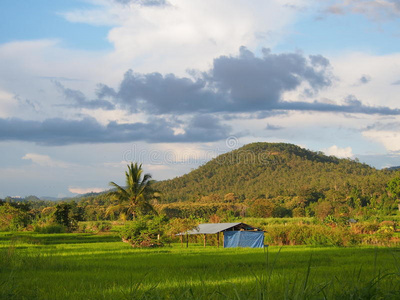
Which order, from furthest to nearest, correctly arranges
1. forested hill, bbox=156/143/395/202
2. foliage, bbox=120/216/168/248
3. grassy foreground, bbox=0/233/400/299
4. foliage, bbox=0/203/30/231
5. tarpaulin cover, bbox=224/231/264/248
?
forested hill, bbox=156/143/395/202 → foliage, bbox=0/203/30/231 → tarpaulin cover, bbox=224/231/264/248 → foliage, bbox=120/216/168/248 → grassy foreground, bbox=0/233/400/299

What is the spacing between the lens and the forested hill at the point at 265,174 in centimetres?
10131

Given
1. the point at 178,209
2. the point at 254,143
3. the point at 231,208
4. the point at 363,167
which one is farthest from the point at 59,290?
the point at 254,143

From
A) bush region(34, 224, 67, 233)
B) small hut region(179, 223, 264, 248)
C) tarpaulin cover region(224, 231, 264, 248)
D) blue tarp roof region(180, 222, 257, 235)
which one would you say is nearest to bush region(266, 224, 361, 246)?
blue tarp roof region(180, 222, 257, 235)

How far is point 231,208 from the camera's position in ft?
226

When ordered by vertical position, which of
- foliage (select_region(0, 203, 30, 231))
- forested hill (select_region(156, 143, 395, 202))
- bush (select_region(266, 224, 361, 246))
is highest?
forested hill (select_region(156, 143, 395, 202))

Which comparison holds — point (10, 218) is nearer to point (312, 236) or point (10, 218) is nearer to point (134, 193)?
point (134, 193)

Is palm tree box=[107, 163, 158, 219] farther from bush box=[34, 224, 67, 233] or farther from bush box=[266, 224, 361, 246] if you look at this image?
bush box=[266, 224, 361, 246]

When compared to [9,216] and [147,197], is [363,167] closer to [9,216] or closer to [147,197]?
[147,197]

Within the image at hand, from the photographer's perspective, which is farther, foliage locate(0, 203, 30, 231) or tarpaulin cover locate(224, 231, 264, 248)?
foliage locate(0, 203, 30, 231)

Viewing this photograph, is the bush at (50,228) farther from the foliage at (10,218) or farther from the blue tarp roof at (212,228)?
the blue tarp roof at (212,228)

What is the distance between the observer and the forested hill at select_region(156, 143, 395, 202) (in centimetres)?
10131

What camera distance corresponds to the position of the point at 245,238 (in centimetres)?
2933

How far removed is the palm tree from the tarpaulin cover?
14426mm

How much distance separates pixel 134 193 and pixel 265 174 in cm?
7249
